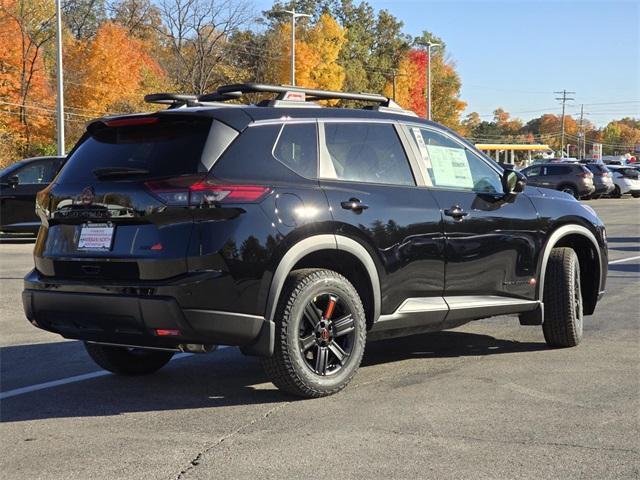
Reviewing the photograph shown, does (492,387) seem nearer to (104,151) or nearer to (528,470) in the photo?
(528,470)

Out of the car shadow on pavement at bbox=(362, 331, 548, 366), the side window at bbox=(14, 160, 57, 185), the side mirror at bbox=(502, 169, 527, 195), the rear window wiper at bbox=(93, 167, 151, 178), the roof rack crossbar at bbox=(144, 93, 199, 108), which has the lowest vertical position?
the car shadow on pavement at bbox=(362, 331, 548, 366)

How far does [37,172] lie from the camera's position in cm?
1850

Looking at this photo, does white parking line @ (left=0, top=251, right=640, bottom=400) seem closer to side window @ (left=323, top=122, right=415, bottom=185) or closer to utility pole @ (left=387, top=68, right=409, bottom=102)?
side window @ (left=323, top=122, right=415, bottom=185)

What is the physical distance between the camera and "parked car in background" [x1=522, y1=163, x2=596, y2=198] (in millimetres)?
40094

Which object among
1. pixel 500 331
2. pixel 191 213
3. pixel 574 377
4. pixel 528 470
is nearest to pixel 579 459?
pixel 528 470

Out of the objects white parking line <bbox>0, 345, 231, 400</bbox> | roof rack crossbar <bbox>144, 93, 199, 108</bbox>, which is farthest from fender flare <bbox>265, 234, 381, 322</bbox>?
roof rack crossbar <bbox>144, 93, 199, 108</bbox>

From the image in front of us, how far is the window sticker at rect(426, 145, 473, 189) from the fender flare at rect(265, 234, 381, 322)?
1.05 meters

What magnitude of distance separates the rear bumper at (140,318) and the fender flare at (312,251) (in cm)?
17

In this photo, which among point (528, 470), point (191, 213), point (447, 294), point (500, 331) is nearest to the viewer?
point (528, 470)

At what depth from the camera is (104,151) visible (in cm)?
563

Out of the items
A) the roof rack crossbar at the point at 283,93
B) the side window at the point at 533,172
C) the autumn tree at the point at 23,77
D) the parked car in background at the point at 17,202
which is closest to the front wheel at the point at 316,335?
the roof rack crossbar at the point at 283,93

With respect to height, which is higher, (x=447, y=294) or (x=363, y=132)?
(x=363, y=132)

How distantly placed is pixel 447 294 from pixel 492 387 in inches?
29.7

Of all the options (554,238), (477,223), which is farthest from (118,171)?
(554,238)
